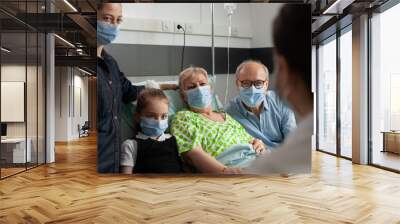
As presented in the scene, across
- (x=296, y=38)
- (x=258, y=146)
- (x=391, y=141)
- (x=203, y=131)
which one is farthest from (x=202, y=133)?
(x=391, y=141)

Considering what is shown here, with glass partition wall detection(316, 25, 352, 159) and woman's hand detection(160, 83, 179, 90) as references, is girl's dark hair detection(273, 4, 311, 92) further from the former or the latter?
glass partition wall detection(316, 25, 352, 159)

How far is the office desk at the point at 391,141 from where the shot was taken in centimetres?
695

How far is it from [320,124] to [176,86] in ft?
19.0

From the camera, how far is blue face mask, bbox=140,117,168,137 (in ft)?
19.6

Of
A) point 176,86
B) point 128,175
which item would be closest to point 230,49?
point 176,86

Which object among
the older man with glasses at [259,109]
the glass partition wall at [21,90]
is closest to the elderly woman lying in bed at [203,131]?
the older man with glasses at [259,109]

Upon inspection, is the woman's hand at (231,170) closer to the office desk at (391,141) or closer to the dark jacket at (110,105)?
the dark jacket at (110,105)

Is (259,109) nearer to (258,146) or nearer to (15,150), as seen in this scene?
(258,146)

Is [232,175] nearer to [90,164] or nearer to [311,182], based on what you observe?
[311,182]

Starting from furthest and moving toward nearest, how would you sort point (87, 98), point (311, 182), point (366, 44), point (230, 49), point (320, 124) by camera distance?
point (87, 98)
point (320, 124)
point (366, 44)
point (230, 49)
point (311, 182)

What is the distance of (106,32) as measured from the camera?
6.09m

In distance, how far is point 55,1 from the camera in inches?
279

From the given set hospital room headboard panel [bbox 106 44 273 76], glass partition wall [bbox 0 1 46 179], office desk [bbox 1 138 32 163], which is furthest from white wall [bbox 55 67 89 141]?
hospital room headboard panel [bbox 106 44 273 76]

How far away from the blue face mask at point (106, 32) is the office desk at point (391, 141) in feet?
17.0
